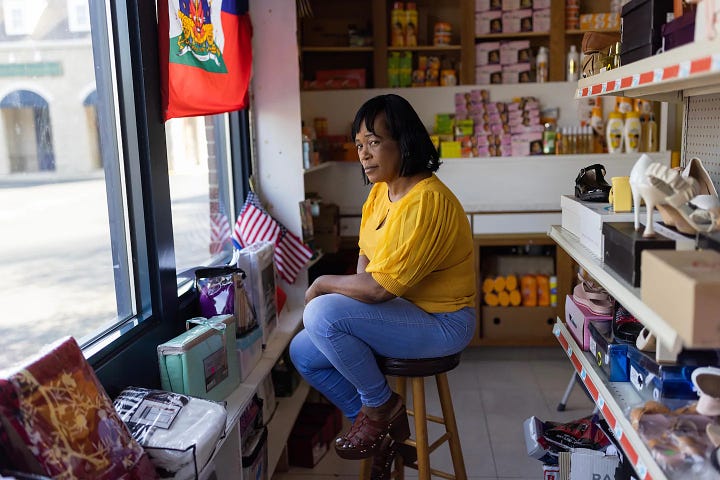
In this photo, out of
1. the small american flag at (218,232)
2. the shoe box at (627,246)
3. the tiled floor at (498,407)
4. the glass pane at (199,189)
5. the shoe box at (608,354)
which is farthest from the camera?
the small american flag at (218,232)

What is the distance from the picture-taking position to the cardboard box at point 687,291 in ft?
4.05

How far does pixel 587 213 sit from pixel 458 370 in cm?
265

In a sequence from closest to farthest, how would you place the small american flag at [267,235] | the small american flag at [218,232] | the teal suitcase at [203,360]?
the teal suitcase at [203,360], the small american flag at [267,235], the small american flag at [218,232]

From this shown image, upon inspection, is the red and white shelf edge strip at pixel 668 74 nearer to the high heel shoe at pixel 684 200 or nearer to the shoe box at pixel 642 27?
the shoe box at pixel 642 27

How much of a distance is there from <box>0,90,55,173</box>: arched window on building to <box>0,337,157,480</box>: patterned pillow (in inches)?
22.8

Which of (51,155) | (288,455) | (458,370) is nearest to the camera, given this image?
(51,155)

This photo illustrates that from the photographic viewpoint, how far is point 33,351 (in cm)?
195

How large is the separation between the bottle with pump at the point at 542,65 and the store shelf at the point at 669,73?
98.4 inches

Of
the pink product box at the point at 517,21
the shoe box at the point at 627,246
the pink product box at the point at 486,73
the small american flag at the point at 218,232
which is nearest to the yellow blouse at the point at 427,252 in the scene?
the shoe box at the point at 627,246

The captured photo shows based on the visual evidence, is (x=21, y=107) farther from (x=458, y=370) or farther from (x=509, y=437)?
(x=458, y=370)

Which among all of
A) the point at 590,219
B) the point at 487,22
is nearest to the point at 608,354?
the point at 590,219

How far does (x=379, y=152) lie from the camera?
8.02 feet

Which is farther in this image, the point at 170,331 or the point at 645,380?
the point at 170,331

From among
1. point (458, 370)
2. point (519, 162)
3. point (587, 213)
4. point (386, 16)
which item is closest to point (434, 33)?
point (386, 16)
